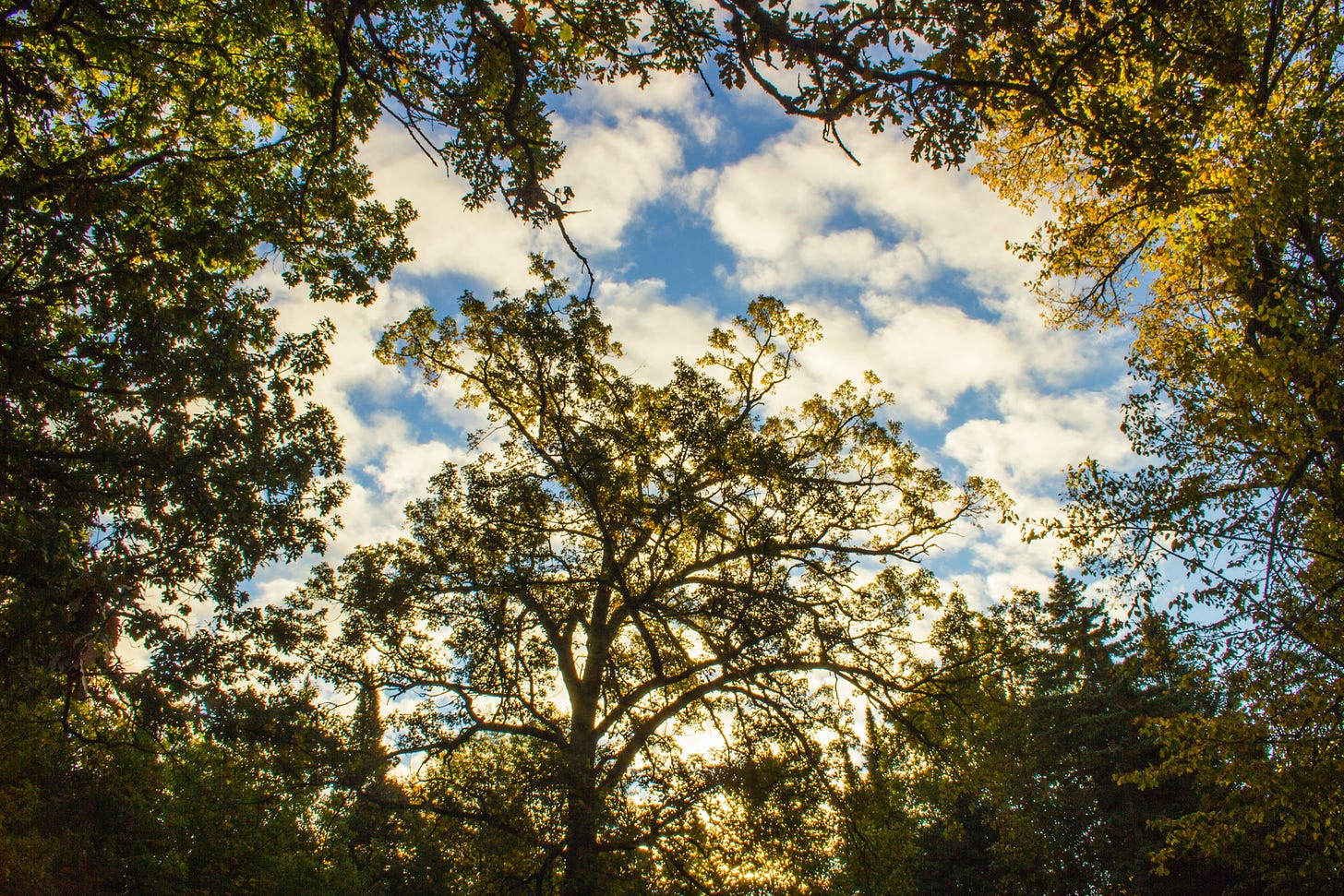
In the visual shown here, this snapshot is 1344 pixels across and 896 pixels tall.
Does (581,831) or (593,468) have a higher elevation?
(593,468)

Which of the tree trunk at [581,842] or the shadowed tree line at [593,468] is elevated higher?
the shadowed tree line at [593,468]

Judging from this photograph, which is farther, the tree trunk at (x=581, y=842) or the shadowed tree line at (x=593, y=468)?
the tree trunk at (x=581, y=842)

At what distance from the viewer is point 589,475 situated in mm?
9336

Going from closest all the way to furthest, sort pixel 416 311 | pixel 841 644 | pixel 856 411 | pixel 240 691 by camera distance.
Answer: pixel 240 691, pixel 841 644, pixel 416 311, pixel 856 411

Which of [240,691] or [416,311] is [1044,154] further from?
[240,691]

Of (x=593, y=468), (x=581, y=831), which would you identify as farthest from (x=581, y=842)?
(x=593, y=468)

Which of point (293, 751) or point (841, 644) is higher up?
point (841, 644)

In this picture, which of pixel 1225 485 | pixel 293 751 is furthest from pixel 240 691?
pixel 1225 485

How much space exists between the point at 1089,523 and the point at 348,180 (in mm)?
10293

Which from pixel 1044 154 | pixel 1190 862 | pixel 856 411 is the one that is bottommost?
pixel 1190 862

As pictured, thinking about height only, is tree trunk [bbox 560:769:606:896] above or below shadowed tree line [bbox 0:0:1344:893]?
below

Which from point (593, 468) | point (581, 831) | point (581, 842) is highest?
point (593, 468)

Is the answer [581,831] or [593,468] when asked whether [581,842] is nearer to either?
[581,831]

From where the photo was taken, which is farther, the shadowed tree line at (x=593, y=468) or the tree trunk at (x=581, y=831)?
→ the tree trunk at (x=581, y=831)
